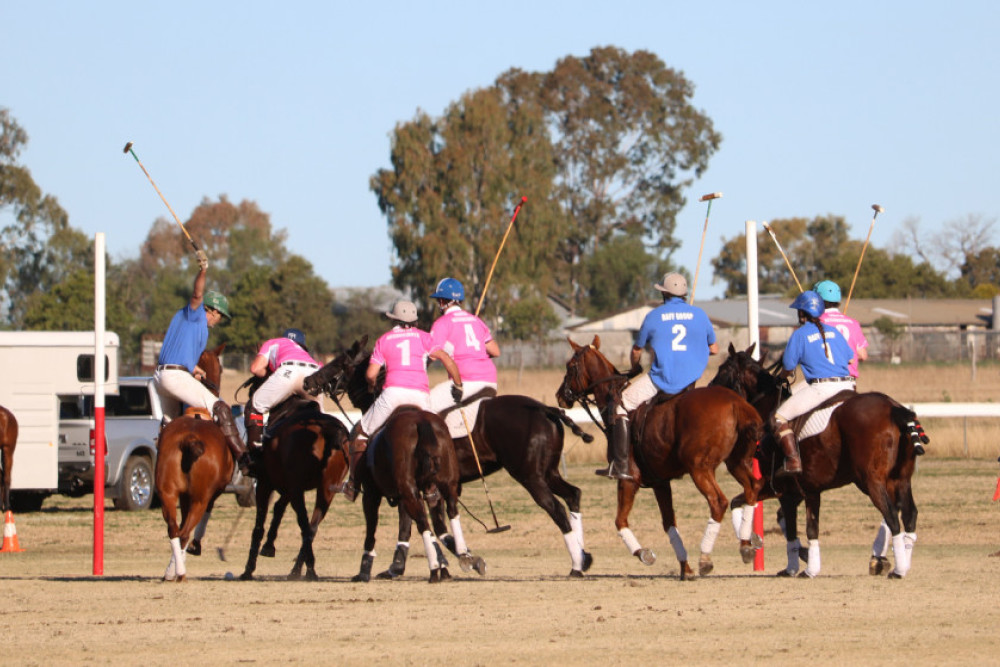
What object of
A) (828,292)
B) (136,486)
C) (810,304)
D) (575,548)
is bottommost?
(136,486)

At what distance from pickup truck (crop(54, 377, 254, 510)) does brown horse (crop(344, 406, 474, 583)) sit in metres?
9.43

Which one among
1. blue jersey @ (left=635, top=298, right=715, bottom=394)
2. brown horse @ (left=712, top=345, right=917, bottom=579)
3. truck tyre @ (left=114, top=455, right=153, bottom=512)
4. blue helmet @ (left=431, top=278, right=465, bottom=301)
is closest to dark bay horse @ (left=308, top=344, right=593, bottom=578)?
blue jersey @ (left=635, top=298, right=715, bottom=394)

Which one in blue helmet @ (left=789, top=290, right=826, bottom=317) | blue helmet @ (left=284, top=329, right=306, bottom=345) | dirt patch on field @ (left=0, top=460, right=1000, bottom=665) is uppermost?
blue helmet @ (left=789, top=290, right=826, bottom=317)

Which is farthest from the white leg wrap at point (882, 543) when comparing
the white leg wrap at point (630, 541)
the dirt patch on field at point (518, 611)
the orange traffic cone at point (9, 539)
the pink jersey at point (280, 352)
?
the orange traffic cone at point (9, 539)

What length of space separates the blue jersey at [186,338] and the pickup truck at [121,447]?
27.7 ft

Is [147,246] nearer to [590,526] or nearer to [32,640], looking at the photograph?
[590,526]

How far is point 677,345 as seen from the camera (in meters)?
13.1

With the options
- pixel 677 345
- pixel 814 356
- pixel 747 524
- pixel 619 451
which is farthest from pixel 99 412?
pixel 814 356

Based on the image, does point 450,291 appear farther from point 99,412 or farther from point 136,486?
point 136,486

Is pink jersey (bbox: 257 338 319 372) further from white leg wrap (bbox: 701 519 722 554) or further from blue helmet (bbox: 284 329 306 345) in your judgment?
white leg wrap (bbox: 701 519 722 554)

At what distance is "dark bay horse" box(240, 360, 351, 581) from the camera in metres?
13.6

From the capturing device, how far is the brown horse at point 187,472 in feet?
42.2

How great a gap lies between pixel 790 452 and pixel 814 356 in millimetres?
901

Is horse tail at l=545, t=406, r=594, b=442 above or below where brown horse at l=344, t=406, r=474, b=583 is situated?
above
